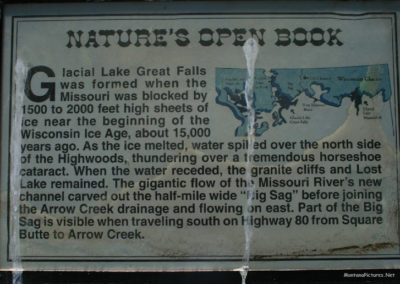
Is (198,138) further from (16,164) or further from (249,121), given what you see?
(16,164)

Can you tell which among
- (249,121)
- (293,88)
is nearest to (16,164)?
(249,121)

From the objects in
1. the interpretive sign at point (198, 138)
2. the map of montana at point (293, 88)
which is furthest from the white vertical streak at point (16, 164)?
the map of montana at point (293, 88)

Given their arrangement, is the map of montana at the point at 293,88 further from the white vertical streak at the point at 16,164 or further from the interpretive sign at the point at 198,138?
the white vertical streak at the point at 16,164

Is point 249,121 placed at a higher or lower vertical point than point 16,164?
higher

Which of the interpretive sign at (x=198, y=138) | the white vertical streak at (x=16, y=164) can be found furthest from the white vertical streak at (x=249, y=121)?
the white vertical streak at (x=16, y=164)

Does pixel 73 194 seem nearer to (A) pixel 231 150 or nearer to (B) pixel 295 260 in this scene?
(A) pixel 231 150

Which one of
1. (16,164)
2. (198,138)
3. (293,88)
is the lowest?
(16,164)

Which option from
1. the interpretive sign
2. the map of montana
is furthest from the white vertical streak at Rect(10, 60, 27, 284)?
the map of montana

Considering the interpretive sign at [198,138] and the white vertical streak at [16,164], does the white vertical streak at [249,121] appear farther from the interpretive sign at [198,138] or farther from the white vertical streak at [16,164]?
the white vertical streak at [16,164]
